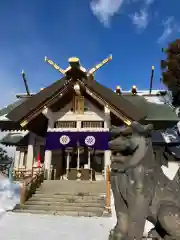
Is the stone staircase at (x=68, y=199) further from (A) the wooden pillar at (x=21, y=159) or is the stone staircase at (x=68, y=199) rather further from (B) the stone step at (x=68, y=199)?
(A) the wooden pillar at (x=21, y=159)

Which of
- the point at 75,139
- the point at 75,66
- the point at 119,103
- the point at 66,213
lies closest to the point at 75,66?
the point at 75,66

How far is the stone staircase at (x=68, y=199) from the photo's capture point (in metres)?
8.70

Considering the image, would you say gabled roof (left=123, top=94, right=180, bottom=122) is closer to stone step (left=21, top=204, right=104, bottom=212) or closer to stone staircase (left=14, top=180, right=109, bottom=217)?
stone staircase (left=14, top=180, right=109, bottom=217)

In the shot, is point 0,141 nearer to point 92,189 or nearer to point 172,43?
point 92,189

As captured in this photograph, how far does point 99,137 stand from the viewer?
13.6 metres

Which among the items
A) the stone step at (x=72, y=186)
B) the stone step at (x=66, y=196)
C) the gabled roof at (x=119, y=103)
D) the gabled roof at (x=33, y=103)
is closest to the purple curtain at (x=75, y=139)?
the gabled roof at (x=119, y=103)

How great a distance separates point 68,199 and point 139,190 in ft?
22.8

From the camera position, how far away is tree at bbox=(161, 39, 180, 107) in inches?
579

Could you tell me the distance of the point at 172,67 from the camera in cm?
1477

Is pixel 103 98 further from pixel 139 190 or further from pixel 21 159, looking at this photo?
pixel 139 190

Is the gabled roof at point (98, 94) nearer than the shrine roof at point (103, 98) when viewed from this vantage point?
Yes

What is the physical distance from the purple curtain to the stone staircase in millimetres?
2594

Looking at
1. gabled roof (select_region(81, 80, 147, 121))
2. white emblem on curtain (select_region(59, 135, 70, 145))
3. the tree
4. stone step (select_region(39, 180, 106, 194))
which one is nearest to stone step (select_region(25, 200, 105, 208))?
stone step (select_region(39, 180, 106, 194))

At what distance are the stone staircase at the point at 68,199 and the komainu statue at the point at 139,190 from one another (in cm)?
511
